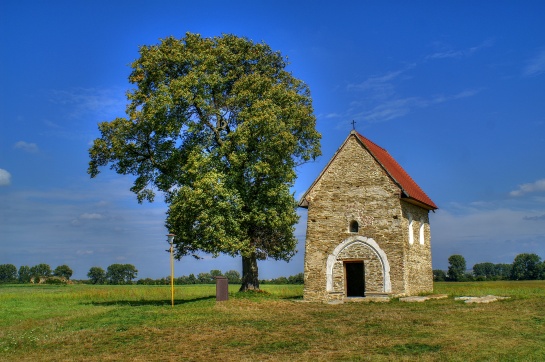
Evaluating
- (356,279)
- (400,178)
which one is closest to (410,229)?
(400,178)

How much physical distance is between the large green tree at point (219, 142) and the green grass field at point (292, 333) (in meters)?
7.57

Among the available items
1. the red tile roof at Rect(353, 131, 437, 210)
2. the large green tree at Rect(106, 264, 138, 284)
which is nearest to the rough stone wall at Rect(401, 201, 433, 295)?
the red tile roof at Rect(353, 131, 437, 210)

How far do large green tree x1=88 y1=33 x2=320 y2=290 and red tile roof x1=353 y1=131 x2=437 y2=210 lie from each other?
4.71m

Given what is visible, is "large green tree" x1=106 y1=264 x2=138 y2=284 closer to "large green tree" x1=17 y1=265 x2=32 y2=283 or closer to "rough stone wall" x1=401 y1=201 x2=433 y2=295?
"large green tree" x1=17 y1=265 x2=32 y2=283

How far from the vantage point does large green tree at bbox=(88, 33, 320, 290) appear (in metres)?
33.4

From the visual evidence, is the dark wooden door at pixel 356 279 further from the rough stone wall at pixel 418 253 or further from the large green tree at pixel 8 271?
the large green tree at pixel 8 271

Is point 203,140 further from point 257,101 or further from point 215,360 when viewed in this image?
point 215,360

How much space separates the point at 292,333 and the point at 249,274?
18559mm

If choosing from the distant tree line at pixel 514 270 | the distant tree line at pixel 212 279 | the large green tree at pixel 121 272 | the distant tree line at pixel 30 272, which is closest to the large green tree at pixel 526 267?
the distant tree line at pixel 514 270

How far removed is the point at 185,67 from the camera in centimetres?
3675

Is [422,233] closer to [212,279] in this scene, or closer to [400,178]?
[400,178]

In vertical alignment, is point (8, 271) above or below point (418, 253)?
below

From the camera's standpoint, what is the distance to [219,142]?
36812 mm

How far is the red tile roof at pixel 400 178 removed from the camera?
31511mm
